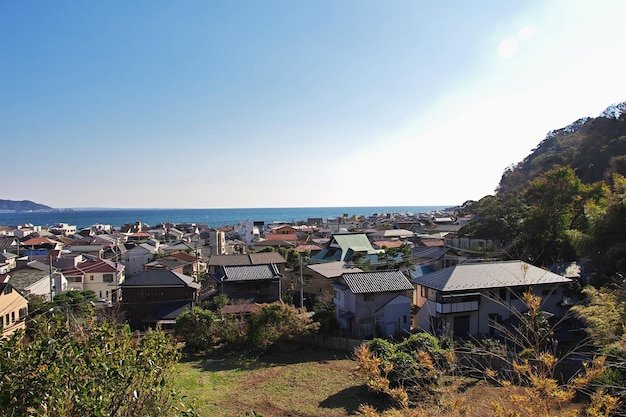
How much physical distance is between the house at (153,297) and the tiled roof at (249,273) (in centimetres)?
242

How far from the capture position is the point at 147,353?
15.4ft

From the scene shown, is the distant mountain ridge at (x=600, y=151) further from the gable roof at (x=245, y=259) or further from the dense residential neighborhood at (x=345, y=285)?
the gable roof at (x=245, y=259)

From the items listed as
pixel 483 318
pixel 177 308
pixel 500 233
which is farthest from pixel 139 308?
pixel 500 233

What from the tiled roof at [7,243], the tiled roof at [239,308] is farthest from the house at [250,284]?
the tiled roof at [7,243]

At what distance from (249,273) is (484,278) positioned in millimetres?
15036

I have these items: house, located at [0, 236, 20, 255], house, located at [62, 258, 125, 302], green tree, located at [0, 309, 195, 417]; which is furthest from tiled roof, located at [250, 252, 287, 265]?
house, located at [0, 236, 20, 255]

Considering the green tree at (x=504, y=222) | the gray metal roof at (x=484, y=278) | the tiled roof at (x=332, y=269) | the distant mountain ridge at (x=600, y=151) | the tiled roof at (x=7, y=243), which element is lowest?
the tiled roof at (x=7, y=243)

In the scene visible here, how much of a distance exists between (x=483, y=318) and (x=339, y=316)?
7.65m

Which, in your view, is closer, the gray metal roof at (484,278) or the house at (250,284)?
the gray metal roof at (484,278)

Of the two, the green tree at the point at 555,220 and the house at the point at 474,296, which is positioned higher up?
the green tree at the point at 555,220

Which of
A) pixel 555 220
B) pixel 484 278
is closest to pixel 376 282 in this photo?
pixel 484 278

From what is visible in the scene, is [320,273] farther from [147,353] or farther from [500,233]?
[147,353]

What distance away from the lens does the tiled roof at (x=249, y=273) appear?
26.1 meters

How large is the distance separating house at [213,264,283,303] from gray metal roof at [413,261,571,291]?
10.1 m
